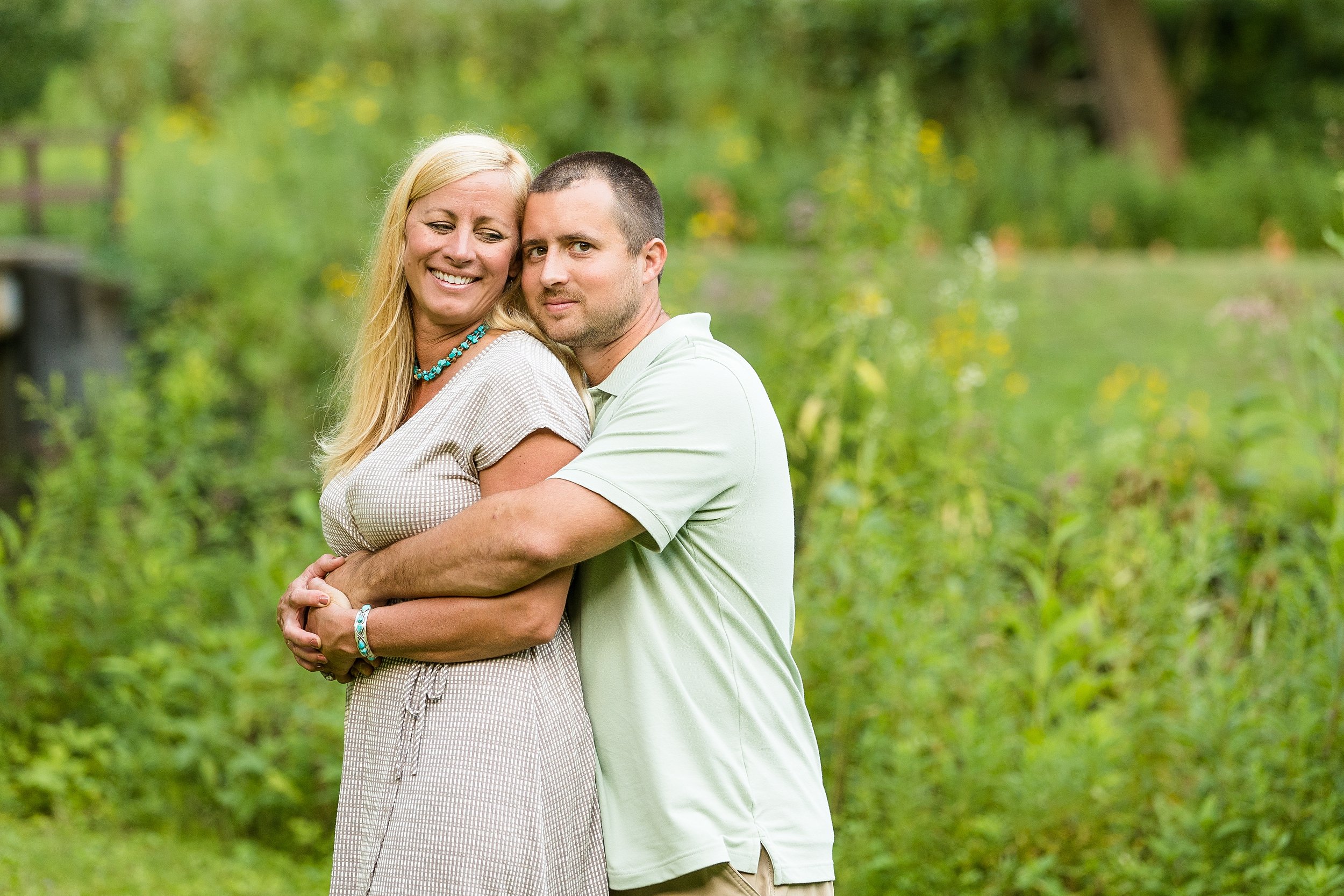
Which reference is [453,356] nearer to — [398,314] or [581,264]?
[398,314]

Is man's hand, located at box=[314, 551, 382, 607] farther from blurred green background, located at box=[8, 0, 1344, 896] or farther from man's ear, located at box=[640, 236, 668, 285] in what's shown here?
blurred green background, located at box=[8, 0, 1344, 896]

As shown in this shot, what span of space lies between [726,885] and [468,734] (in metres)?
0.53

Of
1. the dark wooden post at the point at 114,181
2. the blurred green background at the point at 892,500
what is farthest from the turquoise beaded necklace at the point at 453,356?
the dark wooden post at the point at 114,181

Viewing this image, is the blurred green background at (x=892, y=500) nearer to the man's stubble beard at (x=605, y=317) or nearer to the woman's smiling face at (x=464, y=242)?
the woman's smiling face at (x=464, y=242)

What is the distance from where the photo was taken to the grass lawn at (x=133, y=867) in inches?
170

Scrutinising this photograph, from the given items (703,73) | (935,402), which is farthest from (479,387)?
(703,73)

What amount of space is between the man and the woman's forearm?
0.02 m

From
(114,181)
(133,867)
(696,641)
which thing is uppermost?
(114,181)

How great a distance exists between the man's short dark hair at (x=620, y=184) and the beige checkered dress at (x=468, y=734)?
→ 29 cm

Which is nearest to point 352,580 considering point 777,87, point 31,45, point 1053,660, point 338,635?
point 338,635

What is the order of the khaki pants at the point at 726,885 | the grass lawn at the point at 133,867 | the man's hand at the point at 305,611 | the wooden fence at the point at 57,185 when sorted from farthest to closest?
the wooden fence at the point at 57,185 < the grass lawn at the point at 133,867 < the man's hand at the point at 305,611 < the khaki pants at the point at 726,885

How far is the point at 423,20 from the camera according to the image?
15211 millimetres

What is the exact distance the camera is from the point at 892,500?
16.5 feet

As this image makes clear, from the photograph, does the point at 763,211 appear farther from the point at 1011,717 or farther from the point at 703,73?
the point at 1011,717
